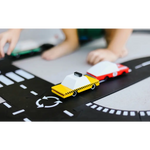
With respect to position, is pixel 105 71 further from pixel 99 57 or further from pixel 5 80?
pixel 5 80

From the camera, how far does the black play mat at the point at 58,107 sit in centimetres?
43

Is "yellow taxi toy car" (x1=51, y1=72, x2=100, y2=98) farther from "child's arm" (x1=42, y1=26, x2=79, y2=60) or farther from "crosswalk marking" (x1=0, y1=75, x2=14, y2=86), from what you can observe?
"child's arm" (x1=42, y1=26, x2=79, y2=60)

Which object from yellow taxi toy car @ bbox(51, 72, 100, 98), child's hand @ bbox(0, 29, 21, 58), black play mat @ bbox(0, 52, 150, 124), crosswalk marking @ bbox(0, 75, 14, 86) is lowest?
black play mat @ bbox(0, 52, 150, 124)

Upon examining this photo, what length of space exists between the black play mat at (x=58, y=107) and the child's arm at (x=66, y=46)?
10.0 inches

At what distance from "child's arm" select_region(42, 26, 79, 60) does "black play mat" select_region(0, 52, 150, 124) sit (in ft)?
0.83

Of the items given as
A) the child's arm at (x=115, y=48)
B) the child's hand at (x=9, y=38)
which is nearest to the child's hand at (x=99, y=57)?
the child's arm at (x=115, y=48)

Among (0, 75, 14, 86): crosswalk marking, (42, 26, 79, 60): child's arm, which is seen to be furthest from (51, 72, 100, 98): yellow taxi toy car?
(42, 26, 79, 60): child's arm

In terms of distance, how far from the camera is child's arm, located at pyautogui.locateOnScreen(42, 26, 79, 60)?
34.8 inches

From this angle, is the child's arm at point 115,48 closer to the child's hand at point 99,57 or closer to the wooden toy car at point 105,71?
the child's hand at point 99,57

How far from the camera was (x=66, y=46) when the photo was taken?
936mm

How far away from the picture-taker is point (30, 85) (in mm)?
610

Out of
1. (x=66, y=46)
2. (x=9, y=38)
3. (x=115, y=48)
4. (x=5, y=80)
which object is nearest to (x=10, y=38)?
(x=9, y=38)
